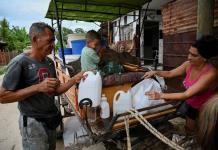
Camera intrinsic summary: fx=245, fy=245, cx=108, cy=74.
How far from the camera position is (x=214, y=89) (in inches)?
104

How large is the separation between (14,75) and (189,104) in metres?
1.93

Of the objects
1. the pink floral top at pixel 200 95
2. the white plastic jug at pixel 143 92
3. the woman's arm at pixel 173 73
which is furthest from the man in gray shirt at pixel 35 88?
the pink floral top at pixel 200 95

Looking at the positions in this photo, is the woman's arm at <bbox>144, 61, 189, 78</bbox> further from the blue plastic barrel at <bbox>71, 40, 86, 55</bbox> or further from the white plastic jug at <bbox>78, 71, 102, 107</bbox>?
the blue plastic barrel at <bbox>71, 40, 86, 55</bbox>

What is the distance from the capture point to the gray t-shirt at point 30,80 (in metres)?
2.21

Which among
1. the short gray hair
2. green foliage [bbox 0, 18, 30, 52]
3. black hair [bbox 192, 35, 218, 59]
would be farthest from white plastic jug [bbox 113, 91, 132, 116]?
green foliage [bbox 0, 18, 30, 52]

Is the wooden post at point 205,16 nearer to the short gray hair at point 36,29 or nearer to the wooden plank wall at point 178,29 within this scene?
the wooden plank wall at point 178,29

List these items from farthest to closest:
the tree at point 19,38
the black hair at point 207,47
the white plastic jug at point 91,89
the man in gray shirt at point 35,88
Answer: the tree at point 19,38, the white plastic jug at point 91,89, the black hair at point 207,47, the man in gray shirt at point 35,88

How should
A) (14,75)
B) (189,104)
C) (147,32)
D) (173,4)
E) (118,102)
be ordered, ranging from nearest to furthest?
(14,75) < (189,104) < (118,102) < (173,4) < (147,32)

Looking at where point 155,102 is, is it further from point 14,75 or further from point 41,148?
point 14,75

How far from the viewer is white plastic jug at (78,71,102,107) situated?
2.93 m

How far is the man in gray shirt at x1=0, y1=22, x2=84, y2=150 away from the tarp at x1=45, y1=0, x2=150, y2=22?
234 cm

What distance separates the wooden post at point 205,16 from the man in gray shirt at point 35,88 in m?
2.21

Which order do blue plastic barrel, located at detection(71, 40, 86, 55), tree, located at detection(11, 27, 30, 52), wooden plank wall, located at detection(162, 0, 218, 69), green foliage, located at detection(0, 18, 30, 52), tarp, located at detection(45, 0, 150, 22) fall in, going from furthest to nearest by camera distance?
1. tree, located at detection(11, 27, 30, 52)
2. green foliage, located at detection(0, 18, 30, 52)
3. wooden plank wall, located at detection(162, 0, 218, 69)
4. blue plastic barrel, located at detection(71, 40, 86, 55)
5. tarp, located at detection(45, 0, 150, 22)

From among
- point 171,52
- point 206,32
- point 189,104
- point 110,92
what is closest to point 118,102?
point 110,92
